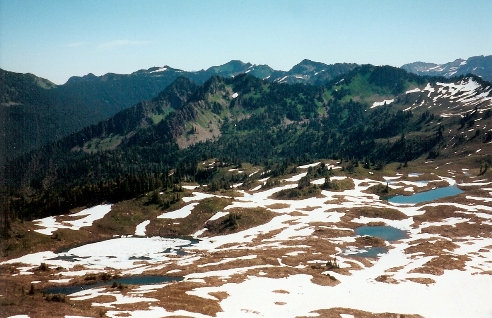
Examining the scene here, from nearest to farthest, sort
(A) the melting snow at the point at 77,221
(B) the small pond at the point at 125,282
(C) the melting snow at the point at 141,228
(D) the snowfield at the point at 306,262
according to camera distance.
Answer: (D) the snowfield at the point at 306,262 < (B) the small pond at the point at 125,282 < (A) the melting snow at the point at 77,221 < (C) the melting snow at the point at 141,228

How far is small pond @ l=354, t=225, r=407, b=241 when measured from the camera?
5330 inches

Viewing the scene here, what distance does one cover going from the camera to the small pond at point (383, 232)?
5330 inches

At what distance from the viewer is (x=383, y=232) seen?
5591 inches

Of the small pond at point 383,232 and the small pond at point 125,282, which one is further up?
the small pond at point 125,282

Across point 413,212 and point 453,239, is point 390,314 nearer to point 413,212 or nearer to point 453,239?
point 453,239

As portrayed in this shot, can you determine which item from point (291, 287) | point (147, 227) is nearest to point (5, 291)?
point (291, 287)

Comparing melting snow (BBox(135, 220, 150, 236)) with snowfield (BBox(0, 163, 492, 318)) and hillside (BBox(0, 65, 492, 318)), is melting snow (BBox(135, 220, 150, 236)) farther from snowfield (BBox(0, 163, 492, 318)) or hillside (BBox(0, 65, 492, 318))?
hillside (BBox(0, 65, 492, 318))

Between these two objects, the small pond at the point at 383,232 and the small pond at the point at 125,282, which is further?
the small pond at the point at 383,232

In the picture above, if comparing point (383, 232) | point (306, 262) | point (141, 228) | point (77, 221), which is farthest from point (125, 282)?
point (383, 232)

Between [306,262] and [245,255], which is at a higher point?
[245,255]

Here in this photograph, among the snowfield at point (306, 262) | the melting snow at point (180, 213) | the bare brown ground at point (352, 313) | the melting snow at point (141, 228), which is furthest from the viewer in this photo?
the melting snow at point (180, 213)

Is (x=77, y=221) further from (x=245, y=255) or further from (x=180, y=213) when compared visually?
(x=245, y=255)

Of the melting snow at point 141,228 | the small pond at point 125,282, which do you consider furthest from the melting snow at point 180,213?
the small pond at point 125,282

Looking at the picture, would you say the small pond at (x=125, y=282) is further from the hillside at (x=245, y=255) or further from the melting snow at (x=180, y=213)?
the melting snow at (x=180, y=213)
